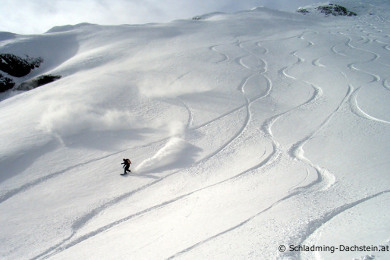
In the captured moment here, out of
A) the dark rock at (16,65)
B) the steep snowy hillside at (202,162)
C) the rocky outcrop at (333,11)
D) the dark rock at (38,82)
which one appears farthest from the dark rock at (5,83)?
the rocky outcrop at (333,11)

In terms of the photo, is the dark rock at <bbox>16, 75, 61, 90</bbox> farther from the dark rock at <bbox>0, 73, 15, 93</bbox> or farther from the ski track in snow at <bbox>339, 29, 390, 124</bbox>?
the ski track in snow at <bbox>339, 29, 390, 124</bbox>

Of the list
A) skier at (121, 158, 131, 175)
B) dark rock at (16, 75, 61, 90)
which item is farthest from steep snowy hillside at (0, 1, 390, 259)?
dark rock at (16, 75, 61, 90)

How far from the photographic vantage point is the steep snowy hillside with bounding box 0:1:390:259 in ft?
16.9

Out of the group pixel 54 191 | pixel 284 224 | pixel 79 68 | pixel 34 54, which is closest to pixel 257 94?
pixel 284 224

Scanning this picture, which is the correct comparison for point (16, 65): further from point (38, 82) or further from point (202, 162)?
point (202, 162)

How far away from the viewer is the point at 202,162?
28.3ft

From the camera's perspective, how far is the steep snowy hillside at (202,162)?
5.14 metres

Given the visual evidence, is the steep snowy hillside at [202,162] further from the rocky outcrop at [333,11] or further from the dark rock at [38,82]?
the rocky outcrop at [333,11]

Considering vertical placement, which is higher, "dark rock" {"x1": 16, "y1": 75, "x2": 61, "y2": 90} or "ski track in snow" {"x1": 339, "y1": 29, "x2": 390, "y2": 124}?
"dark rock" {"x1": 16, "y1": 75, "x2": 61, "y2": 90}

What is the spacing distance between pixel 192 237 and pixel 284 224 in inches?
74.8

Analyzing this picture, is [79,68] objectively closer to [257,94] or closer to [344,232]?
[257,94]

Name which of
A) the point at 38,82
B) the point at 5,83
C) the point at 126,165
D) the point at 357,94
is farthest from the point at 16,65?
the point at 357,94

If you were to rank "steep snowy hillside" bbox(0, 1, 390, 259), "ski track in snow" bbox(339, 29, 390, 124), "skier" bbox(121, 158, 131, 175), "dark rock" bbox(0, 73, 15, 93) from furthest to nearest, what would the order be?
1. "dark rock" bbox(0, 73, 15, 93)
2. "ski track in snow" bbox(339, 29, 390, 124)
3. "skier" bbox(121, 158, 131, 175)
4. "steep snowy hillside" bbox(0, 1, 390, 259)

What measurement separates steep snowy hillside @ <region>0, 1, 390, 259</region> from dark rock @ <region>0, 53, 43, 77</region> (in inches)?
318
